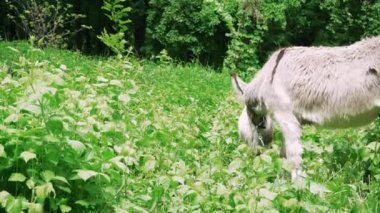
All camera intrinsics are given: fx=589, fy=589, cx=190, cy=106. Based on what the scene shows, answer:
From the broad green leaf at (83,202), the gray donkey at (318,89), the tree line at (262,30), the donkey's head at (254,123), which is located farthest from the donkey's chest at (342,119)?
the tree line at (262,30)

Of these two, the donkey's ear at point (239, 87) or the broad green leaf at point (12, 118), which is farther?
the donkey's ear at point (239, 87)

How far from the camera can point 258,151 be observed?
4.93 meters

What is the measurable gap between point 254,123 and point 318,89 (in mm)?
740

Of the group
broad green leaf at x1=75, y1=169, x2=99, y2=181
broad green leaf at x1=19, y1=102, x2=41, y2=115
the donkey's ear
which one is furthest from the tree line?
broad green leaf at x1=75, y1=169, x2=99, y2=181

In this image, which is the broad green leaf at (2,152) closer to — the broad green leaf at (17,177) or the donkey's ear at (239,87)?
the broad green leaf at (17,177)

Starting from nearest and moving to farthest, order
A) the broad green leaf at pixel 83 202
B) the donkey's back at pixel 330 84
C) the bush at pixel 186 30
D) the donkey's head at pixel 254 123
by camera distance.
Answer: the broad green leaf at pixel 83 202, the donkey's back at pixel 330 84, the donkey's head at pixel 254 123, the bush at pixel 186 30

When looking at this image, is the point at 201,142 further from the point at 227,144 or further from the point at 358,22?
the point at 358,22

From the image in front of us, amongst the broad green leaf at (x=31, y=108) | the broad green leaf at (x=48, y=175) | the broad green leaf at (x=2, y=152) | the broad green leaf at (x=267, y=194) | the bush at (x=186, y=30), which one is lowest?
the bush at (x=186, y=30)

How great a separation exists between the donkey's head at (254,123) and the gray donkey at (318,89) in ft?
0.04

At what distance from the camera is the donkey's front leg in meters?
4.75

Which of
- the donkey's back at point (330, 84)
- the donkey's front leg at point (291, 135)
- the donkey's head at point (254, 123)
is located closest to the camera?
the donkey's back at point (330, 84)

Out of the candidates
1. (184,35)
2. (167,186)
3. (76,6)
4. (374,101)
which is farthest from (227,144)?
(76,6)

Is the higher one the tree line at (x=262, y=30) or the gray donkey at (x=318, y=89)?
the gray donkey at (x=318, y=89)

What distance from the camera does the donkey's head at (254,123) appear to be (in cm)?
518
